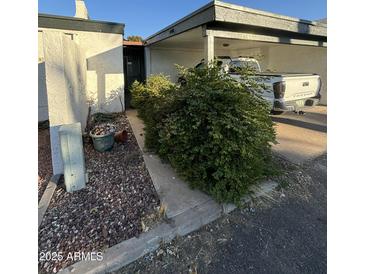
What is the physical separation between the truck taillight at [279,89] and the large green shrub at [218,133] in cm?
267

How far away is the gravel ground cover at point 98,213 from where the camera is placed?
2.24 m

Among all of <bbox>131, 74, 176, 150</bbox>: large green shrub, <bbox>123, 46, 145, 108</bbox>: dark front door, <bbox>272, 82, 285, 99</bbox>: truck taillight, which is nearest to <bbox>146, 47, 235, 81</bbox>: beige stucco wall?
<bbox>123, 46, 145, 108</bbox>: dark front door

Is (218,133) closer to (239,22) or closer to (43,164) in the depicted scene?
(43,164)

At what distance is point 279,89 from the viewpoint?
18.5 feet

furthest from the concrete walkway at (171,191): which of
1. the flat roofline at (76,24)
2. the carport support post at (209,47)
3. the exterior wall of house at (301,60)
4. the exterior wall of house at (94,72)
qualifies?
the exterior wall of house at (301,60)

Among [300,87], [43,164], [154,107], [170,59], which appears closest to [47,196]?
[43,164]

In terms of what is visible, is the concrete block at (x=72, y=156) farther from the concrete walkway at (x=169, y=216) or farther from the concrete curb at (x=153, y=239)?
the concrete curb at (x=153, y=239)

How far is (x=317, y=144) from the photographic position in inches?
197

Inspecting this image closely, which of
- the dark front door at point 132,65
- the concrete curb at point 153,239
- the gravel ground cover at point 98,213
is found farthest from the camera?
the dark front door at point 132,65

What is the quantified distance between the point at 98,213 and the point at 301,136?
200 inches

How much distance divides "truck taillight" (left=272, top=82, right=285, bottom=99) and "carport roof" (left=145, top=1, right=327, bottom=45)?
153cm

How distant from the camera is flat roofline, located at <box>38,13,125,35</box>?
21.4 ft

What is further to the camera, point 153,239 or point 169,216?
point 169,216

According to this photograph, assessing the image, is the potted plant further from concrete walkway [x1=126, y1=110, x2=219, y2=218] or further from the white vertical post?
the white vertical post
